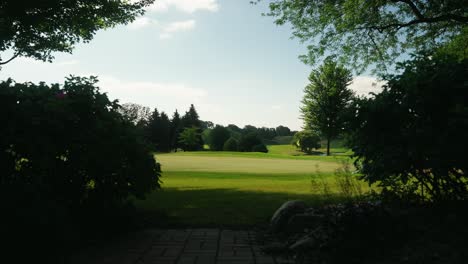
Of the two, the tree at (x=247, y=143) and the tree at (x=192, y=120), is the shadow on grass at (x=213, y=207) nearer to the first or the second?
the tree at (x=247, y=143)

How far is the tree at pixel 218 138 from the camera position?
226 feet

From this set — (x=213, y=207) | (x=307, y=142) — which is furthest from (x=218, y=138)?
(x=213, y=207)

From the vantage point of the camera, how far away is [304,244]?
16.2 ft

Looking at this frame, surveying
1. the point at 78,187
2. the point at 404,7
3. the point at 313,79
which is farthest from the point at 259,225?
the point at 313,79

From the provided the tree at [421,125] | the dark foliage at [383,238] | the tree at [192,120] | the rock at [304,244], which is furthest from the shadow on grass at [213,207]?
the tree at [192,120]

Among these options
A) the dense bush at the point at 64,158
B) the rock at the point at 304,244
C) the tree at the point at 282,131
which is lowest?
the rock at the point at 304,244

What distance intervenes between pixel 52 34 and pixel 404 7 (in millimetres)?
15489

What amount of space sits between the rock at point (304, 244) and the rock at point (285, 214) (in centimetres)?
113

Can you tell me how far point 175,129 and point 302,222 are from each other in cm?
7458

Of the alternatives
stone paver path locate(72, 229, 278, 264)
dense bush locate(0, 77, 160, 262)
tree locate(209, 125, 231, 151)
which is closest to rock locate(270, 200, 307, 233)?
stone paver path locate(72, 229, 278, 264)

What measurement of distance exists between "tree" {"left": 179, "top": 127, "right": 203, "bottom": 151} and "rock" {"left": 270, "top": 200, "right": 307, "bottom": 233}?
65.0 metres

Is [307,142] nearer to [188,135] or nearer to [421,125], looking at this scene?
[188,135]

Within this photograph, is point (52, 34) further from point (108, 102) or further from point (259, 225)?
point (259, 225)

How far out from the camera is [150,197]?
1052 centimetres
